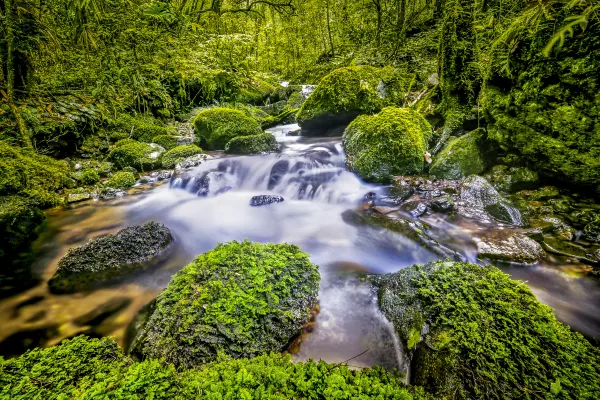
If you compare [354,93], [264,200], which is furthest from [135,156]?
[354,93]

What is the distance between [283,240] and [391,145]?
9.86 feet

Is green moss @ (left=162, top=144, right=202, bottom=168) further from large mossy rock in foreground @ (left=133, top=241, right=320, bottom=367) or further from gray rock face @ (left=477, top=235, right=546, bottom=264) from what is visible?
gray rock face @ (left=477, top=235, right=546, bottom=264)

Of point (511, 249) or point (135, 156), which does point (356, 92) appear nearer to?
point (511, 249)

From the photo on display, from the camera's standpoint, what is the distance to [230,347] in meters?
1.98

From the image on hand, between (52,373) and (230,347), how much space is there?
1006mm

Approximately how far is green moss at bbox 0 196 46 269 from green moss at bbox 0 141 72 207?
0.54ft

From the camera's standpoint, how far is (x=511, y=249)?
3.52m

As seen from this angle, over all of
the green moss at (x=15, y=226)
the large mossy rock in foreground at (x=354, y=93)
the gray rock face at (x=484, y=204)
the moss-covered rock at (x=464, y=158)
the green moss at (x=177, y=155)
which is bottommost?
the green moss at (x=15, y=226)

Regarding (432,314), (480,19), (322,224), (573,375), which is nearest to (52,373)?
(432,314)

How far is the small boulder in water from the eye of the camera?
5.90 meters

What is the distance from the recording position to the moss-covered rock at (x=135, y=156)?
7.28 m

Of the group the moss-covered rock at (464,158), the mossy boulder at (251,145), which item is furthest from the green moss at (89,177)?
the moss-covered rock at (464,158)

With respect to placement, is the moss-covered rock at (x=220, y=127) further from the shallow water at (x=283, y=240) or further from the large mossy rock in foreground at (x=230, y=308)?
the large mossy rock in foreground at (x=230, y=308)

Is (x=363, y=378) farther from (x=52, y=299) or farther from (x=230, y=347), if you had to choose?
(x=52, y=299)
